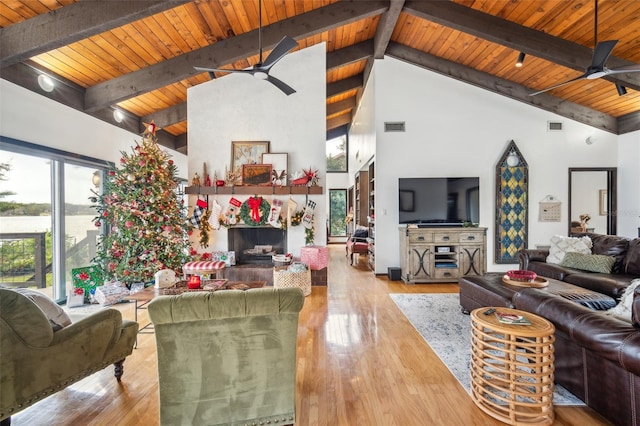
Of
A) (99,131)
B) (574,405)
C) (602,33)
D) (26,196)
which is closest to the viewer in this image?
(574,405)

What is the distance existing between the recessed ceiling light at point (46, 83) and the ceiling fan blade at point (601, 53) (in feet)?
20.8

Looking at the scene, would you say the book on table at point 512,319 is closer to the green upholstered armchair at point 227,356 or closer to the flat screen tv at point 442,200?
the green upholstered armchair at point 227,356

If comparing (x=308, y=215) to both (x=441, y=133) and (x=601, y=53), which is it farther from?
(x=601, y=53)

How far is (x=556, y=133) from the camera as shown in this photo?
19.7 ft

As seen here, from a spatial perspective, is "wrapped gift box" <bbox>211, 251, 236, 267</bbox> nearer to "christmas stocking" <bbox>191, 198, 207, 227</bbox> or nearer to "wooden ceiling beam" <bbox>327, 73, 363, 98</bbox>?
"christmas stocking" <bbox>191, 198, 207, 227</bbox>

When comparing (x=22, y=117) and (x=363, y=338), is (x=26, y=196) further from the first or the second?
(x=363, y=338)

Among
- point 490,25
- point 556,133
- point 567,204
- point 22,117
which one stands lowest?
point 567,204

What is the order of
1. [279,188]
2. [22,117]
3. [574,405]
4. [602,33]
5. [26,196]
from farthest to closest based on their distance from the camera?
[279,188] < [602,33] < [26,196] < [22,117] < [574,405]

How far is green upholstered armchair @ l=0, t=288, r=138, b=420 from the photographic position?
1636 mm

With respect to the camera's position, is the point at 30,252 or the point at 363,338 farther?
the point at 30,252

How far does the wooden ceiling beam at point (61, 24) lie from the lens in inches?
115

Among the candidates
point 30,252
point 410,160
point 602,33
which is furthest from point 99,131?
point 602,33

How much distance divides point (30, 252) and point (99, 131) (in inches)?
80.9

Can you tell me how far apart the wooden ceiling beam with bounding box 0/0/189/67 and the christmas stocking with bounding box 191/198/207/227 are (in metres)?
2.79
